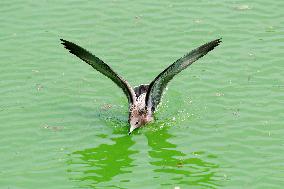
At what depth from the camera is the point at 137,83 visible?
1744 cm

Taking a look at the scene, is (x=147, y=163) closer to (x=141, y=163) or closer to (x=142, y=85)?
(x=141, y=163)

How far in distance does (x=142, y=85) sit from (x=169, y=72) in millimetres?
1550

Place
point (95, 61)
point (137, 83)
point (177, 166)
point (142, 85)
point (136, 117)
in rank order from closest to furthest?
point (177, 166) < point (95, 61) < point (136, 117) < point (142, 85) < point (137, 83)

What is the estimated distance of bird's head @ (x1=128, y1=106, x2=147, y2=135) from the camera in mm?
15773

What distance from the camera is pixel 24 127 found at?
1612 centimetres

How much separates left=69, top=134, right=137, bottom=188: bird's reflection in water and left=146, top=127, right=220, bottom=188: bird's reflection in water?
1.75 ft

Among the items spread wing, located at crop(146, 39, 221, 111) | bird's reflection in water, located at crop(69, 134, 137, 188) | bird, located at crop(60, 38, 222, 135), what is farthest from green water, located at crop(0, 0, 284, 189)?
spread wing, located at crop(146, 39, 221, 111)

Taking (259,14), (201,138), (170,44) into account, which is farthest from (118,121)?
(259,14)

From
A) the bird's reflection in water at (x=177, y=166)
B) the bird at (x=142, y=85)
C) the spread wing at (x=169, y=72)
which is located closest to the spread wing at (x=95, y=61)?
the bird at (x=142, y=85)

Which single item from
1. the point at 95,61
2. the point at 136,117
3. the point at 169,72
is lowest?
the point at 136,117

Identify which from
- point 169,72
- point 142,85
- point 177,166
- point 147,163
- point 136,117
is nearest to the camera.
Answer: point 177,166

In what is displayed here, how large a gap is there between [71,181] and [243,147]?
3.55 meters

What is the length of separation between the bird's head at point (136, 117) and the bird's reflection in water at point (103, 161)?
0.99 ft

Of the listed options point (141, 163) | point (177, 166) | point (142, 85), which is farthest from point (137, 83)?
point (177, 166)
